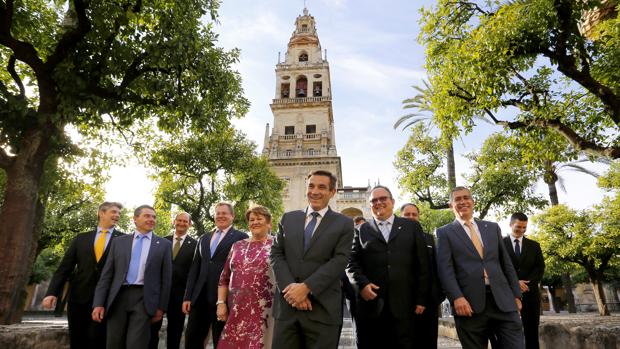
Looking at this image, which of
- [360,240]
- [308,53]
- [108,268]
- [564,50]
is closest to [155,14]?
[108,268]

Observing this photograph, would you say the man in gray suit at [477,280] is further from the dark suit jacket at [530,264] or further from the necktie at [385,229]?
the dark suit jacket at [530,264]

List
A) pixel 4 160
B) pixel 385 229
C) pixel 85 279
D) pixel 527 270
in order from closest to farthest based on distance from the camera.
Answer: pixel 385 229 < pixel 85 279 < pixel 527 270 < pixel 4 160

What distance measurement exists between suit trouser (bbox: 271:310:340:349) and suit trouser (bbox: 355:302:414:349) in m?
1.14

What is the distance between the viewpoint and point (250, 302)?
14.1 ft

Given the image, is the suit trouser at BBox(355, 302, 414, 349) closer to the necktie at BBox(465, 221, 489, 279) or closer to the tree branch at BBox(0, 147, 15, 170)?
the necktie at BBox(465, 221, 489, 279)

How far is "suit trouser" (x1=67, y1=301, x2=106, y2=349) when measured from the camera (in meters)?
5.20

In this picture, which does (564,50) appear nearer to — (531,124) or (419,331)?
(531,124)

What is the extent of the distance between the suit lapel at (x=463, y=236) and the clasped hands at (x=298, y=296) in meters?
2.16

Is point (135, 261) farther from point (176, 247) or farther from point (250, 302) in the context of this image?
point (250, 302)

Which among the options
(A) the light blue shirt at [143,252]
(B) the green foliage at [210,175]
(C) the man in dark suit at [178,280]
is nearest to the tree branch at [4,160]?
(C) the man in dark suit at [178,280]

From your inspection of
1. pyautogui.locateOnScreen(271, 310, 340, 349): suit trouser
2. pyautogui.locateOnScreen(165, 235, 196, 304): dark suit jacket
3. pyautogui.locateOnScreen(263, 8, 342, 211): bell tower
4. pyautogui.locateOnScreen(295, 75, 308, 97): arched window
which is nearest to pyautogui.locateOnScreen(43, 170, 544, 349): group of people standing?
pyautogui.locateOnScreen(271, 310, 340, 349): suit trouser

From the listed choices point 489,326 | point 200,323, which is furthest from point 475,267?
point 200,323

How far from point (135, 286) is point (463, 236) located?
4.19m

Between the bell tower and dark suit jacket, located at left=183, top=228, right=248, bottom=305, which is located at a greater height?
the bell tower
